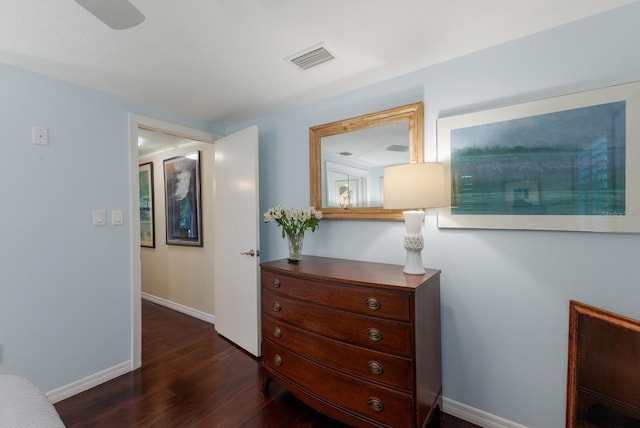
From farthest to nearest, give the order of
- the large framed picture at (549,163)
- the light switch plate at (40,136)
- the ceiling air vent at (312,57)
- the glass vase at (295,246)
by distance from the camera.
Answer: the glass vase at (295,246)
the light switch plate at (40,136)
the ceiling air vent at (312,57)
the large framed picture at (549,163)

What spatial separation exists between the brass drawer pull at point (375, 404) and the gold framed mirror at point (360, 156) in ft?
3.61

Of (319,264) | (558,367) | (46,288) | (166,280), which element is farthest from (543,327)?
(166,280)

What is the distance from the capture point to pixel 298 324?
1799 mm

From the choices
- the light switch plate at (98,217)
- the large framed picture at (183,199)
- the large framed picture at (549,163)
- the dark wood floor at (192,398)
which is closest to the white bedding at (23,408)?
the dark wood floor at (192,398)

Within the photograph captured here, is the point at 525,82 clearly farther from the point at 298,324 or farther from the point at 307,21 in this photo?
the point at 298,324

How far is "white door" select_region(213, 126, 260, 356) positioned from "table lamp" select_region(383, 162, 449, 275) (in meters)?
1.36

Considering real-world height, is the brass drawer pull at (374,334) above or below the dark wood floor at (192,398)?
above

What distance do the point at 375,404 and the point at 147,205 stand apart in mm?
4066

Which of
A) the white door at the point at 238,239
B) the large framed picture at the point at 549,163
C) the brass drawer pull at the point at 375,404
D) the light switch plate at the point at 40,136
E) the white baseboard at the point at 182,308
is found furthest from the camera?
the white baseboard at the point at 182,308

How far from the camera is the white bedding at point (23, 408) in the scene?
0.81 meters

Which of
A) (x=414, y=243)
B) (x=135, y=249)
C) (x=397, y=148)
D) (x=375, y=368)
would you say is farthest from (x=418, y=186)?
(x=135, y=249)

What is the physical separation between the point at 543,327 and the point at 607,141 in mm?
1016

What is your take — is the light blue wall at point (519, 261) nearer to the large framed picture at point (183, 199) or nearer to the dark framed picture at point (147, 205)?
the large framed picture at point (183, 199)

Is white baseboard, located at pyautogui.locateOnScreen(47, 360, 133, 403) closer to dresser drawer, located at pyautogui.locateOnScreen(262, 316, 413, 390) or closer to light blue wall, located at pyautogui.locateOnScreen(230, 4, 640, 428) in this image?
dresser drawer, located at pyautogui.locateOnScreen(262, 316, 413, 390)
